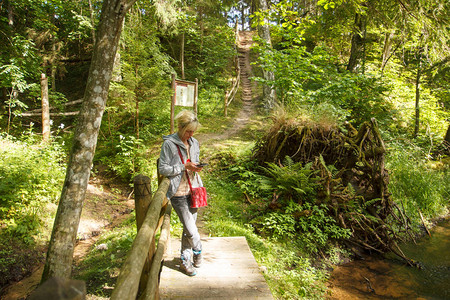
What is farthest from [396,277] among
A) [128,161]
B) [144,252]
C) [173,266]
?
[128,161]

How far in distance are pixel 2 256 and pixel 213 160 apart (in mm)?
5961

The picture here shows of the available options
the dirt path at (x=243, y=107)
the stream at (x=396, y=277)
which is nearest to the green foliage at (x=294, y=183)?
the stream at (x=396, y=277)

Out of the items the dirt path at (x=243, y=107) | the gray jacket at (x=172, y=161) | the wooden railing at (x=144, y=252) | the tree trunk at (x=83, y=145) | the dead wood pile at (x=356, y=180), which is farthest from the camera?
the dirt path at (x=243, y=107)

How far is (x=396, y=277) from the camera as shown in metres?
5.07

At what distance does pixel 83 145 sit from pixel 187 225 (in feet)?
6.15

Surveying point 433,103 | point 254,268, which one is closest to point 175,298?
point 254,268

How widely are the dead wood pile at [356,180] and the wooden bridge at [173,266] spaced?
298 cm

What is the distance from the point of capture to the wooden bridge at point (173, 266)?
1910 mm

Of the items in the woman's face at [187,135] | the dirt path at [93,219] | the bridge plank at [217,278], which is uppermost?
the woman's face at [187,135]

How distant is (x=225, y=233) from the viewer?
524 centimetres

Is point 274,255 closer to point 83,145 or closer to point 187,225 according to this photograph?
point 187,225

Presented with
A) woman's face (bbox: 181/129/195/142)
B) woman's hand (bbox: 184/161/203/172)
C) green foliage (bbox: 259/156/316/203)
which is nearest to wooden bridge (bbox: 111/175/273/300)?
woman's hand (bbox: 184/161/203/172)

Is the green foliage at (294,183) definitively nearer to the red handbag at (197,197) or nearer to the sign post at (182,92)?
the red handbag at (197,197)

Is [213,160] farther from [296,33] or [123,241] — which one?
[296,33]
